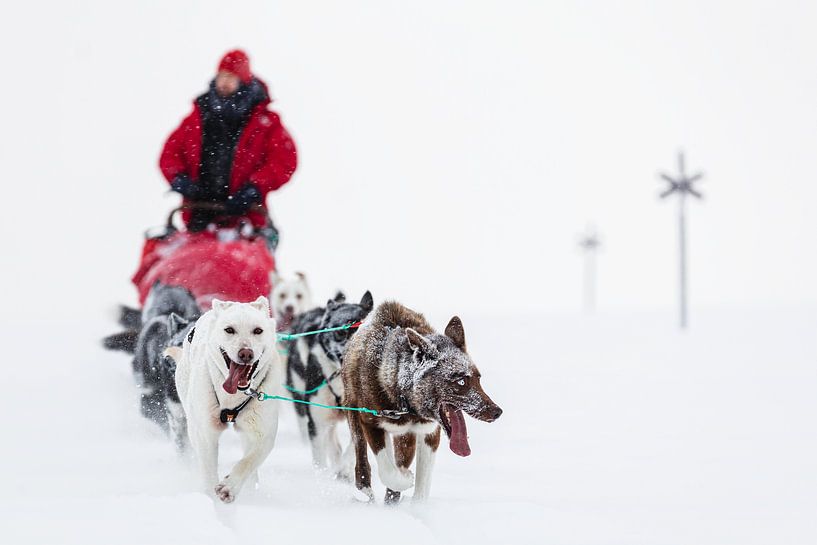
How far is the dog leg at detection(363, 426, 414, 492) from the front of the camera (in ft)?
12.7

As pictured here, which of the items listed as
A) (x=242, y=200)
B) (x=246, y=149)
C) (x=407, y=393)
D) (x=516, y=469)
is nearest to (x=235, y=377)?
(x=407, y=393)

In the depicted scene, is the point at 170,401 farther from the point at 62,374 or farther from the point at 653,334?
the point at 653,334

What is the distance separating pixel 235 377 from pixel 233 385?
34 mm

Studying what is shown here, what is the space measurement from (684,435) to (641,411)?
1.25m

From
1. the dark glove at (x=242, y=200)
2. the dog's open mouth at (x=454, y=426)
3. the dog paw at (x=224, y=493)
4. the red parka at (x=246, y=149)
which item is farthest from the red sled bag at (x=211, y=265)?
the dog's open mouth at (x=454, y=426)

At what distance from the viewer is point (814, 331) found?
551 inches

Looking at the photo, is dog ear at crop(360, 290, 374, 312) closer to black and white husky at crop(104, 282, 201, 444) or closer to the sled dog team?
the sled dog team

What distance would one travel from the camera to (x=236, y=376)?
11.3 ft

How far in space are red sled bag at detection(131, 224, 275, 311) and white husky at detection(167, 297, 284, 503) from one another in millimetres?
1567

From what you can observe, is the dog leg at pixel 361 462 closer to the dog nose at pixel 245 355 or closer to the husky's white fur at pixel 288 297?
the dog nose at pixel 245 355

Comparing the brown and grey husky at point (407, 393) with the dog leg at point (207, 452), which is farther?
the dog leg at point (207, 452)

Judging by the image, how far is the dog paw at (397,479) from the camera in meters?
3.85

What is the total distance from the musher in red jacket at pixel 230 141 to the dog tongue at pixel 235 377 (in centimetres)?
294

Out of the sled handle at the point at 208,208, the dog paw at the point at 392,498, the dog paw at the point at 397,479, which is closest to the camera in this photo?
the dog paw at the point at 397,479
